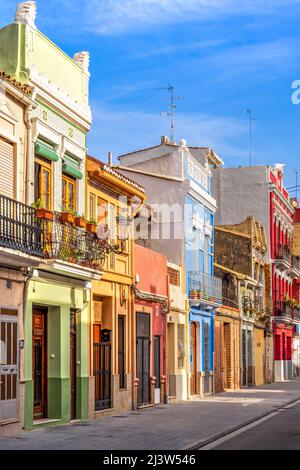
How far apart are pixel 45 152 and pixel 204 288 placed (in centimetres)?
1600

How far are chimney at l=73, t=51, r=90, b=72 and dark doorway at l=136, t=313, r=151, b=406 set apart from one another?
807cm

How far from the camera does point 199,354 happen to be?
35688 millimetres

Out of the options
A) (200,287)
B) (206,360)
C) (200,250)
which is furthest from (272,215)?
(200,287)

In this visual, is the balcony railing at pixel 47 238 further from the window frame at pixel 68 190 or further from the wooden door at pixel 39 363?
the wooden door at pixel 39 363

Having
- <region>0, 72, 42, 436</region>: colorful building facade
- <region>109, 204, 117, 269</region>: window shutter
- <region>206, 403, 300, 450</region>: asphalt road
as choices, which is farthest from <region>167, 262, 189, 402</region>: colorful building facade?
<region>0, 72, 42, 436</region>: colorful building facade

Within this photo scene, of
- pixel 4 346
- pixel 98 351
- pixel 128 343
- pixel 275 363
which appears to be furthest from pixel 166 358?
pixel 275 363

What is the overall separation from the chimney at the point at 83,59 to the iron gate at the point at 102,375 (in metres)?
7.25

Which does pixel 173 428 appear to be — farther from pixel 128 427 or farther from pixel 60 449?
pixel 60 449

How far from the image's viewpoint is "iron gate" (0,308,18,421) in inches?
734

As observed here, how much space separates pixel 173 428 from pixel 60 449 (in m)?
5.10

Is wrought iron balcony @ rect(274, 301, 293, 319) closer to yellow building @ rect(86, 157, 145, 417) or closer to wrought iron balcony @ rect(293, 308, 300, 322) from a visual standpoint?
wrought iron balcony @ rect(293, 308, 300, 322)

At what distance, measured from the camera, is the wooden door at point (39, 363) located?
21031 mm

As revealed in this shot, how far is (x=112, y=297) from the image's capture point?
25688 mm

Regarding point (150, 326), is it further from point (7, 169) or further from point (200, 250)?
point (7, 169)
